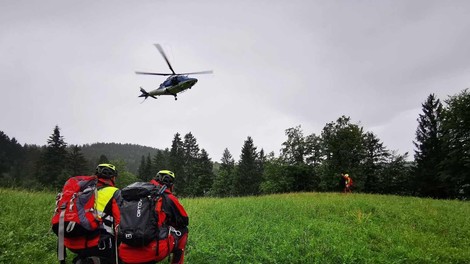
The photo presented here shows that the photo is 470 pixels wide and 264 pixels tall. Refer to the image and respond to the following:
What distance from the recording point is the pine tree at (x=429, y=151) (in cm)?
4093

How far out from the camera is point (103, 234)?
4.49 metres

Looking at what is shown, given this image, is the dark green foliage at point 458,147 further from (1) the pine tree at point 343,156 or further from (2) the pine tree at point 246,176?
(2) the pine tree at point 246,176

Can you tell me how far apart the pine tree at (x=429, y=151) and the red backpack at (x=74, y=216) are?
44919 millimetres

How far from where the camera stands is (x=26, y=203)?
10.3 metres

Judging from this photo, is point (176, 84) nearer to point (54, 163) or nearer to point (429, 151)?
point (429, 151)

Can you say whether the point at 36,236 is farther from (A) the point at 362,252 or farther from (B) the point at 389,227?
(B) the point at 389,227

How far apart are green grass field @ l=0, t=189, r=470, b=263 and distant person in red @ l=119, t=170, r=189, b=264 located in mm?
2739

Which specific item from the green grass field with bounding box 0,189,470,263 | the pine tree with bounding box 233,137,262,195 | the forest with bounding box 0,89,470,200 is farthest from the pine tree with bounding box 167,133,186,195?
the green grass field with bounding box 0,189,470,263

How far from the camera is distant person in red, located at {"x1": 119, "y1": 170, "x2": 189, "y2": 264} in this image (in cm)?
476

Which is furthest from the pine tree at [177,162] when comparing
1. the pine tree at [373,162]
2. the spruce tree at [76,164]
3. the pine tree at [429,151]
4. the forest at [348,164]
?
the pine tree at [429,151]

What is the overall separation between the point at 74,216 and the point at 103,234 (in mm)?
597

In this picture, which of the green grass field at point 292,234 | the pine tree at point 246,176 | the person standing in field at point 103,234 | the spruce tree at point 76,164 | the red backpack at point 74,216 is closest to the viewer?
the red backpack at point 74,216

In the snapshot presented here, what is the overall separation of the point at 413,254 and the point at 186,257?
647cm

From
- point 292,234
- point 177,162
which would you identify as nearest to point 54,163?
point 177,162
